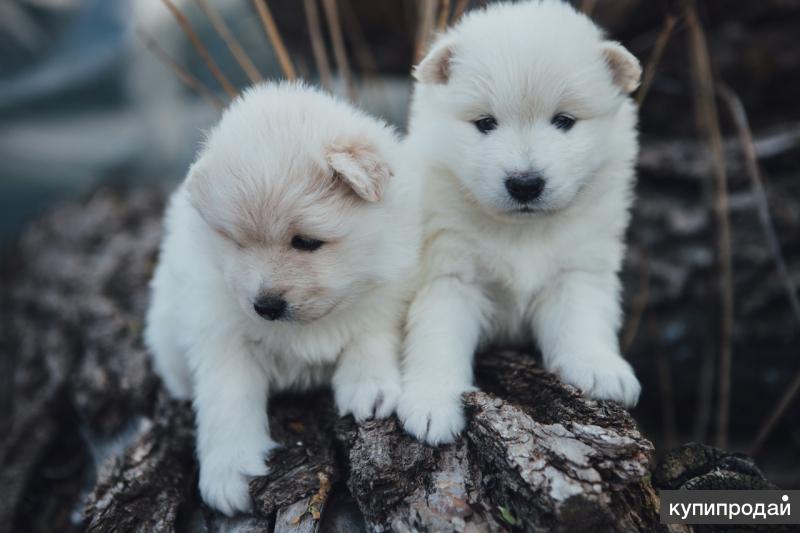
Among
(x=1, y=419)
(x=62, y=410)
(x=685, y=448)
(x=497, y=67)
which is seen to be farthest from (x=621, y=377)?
(x=1, y=419)

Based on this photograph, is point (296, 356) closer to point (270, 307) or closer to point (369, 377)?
point (369, 377)

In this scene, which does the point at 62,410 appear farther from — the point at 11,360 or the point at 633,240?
the point at 633,240

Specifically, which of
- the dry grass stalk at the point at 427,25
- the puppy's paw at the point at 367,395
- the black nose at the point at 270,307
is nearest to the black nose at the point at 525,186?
the puppy's paw at the point at 367,395

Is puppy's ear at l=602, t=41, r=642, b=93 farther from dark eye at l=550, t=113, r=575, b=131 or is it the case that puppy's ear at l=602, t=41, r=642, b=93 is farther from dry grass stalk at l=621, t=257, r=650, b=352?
dry grass stalk at l=621, t=257, r=650, b=352

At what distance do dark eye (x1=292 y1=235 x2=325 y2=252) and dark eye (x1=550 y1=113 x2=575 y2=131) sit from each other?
3.57ft

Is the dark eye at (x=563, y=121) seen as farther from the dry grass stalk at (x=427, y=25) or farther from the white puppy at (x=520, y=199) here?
the dry grass stalk at (x=427, y=25)

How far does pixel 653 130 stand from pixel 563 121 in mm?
2796

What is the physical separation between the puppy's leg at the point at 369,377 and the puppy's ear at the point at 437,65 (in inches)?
43.5

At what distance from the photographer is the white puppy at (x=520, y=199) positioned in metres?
2.78

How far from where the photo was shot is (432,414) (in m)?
2.63

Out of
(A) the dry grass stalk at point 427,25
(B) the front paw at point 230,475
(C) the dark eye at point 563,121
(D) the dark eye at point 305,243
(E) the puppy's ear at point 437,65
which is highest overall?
(A) the dry grass stalk at point 427,25

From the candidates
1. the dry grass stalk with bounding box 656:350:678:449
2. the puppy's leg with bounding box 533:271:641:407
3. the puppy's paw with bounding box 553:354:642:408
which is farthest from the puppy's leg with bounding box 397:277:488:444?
the dry grass stalk with bounding box 656:350:678:449

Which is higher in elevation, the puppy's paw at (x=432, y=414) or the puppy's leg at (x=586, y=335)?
the puppy's leg at (x=586, y=335)

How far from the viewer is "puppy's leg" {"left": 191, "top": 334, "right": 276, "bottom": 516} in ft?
8.77
